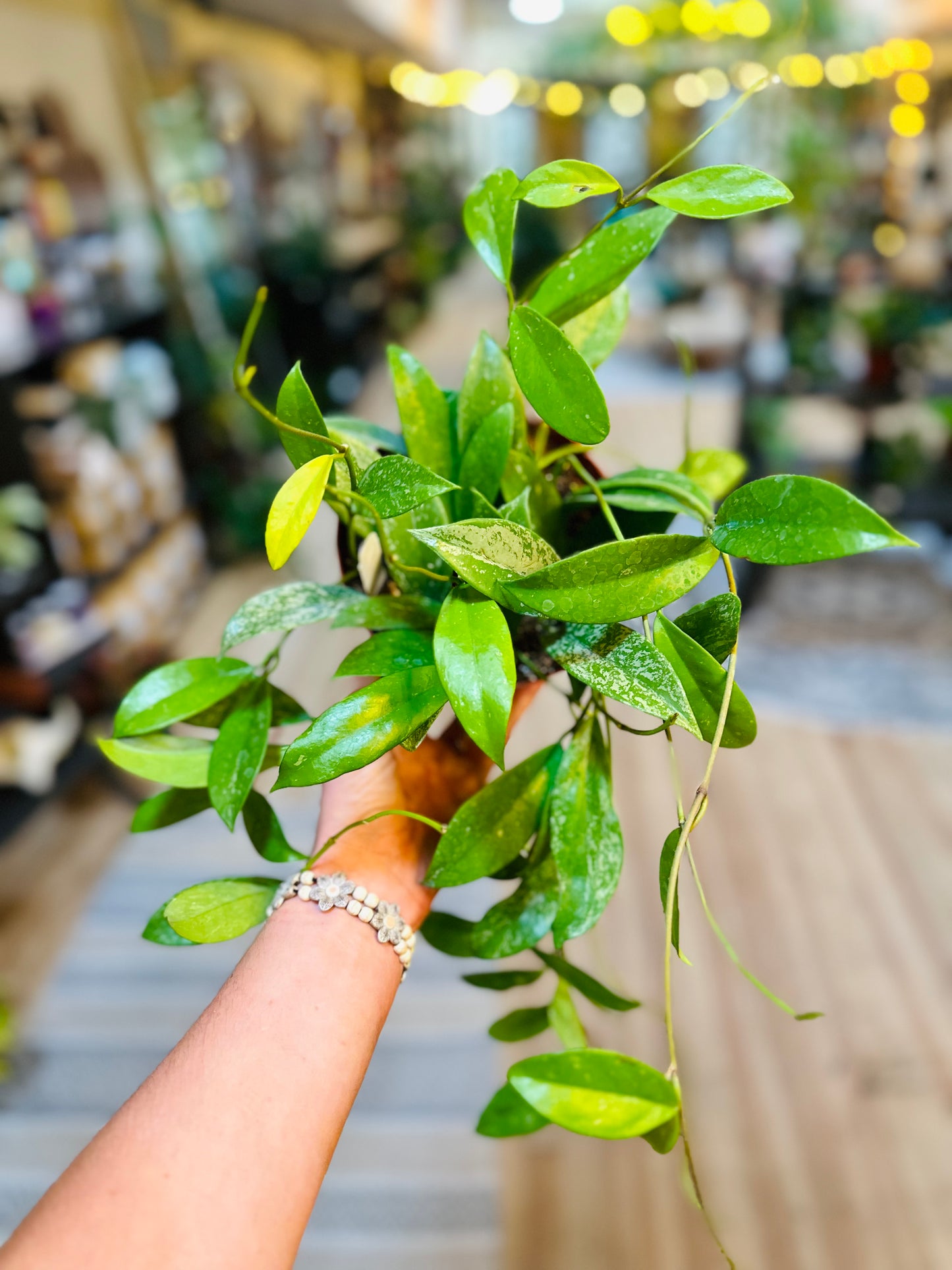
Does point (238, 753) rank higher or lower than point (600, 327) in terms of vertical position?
lower

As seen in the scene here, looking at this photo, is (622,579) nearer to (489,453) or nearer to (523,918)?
(489,453)

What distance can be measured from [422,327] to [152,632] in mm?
5206

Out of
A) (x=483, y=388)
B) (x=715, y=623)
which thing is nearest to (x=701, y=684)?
(x=715, y=623)

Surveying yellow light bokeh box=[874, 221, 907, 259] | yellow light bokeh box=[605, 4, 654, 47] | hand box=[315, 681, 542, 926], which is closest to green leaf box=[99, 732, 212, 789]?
hand box=[315, 681, 542, 926]

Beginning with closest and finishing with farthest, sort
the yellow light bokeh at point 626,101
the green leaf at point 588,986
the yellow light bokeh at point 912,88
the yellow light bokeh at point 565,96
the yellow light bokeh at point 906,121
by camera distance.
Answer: the green leaf at point 588,986
the yellow light bokeh at point 906,121
the yellow light bokeh at point 912,88
the yellow light bokeh at point 626,101
the yellow light bokeh at point 565,96

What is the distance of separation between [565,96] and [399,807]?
40.2 ft

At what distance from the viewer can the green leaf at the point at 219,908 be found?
0.55m

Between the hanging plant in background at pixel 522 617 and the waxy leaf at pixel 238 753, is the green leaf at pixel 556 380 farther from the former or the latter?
the waxy leaf at pixel 238 753

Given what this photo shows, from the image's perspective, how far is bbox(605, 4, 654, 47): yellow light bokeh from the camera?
5.61 meters

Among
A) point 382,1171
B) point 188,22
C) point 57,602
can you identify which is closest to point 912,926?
point 382,1171

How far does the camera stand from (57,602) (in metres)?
2.50

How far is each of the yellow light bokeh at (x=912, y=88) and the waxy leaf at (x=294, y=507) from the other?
9.00m

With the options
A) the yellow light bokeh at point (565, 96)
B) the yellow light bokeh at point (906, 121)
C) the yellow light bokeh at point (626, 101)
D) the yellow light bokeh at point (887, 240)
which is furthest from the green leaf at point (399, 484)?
the yellow light bokeh at point (565, 96)

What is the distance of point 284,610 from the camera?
556mm
